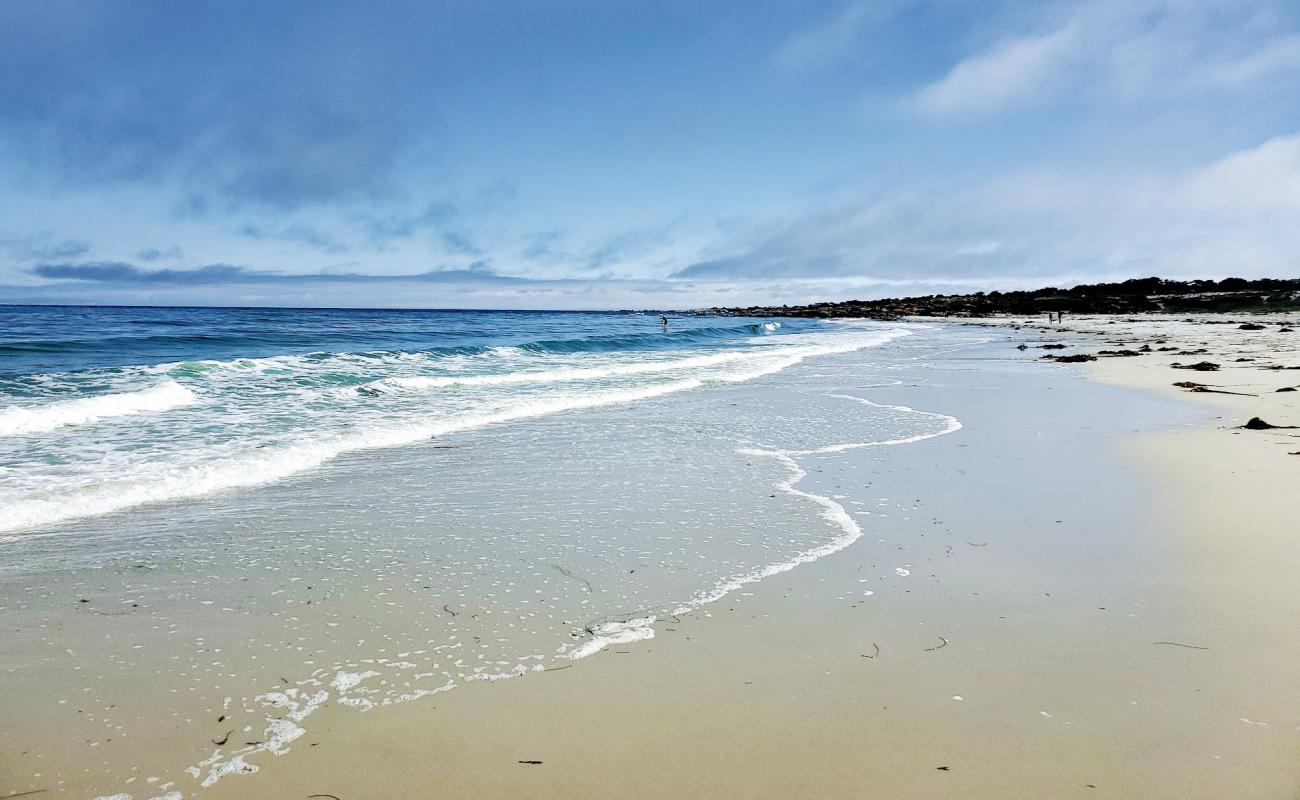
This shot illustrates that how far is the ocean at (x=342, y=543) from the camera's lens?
2.81m

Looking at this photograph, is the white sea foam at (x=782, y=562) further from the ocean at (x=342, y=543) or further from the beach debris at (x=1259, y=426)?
the beach debris at (x=1259, y=426)

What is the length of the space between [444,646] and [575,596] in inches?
31.5

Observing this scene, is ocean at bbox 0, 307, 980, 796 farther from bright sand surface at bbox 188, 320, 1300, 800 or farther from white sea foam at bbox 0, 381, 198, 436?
bright sand surface at bbox 188, 320, 1300, 800

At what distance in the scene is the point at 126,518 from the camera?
5254 mm

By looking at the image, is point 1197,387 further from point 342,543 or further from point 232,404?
point 232,404

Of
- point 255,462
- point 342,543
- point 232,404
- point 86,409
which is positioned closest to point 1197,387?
point 342,543

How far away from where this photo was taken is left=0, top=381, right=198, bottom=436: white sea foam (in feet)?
29.7

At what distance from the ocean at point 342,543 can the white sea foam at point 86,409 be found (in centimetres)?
5

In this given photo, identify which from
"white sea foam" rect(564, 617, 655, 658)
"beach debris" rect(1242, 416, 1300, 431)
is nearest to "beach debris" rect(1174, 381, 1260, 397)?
"beach debris" rect(1242, 416, 1300, 431)

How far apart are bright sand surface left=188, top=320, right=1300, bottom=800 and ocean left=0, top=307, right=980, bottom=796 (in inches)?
10.0

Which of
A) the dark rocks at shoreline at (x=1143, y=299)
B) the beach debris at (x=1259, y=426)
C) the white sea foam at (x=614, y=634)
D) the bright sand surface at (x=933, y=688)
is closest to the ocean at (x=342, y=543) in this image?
the white sea foam at (x=614, y=634)

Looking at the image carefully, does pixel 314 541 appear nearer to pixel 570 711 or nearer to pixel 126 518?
pixel 126 518

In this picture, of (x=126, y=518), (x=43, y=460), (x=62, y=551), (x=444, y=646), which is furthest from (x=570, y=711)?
(x=43, y=460)

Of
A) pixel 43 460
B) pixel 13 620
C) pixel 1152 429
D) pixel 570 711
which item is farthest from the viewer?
pixel 1152 429
